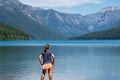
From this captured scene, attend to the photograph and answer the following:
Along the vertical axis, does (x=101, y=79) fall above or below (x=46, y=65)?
below

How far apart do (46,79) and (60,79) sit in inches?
82.2

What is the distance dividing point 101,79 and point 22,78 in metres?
11.0

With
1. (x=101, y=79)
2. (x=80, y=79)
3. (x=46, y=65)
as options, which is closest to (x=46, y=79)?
(x=80, y=79)

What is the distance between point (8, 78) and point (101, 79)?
1287 cm

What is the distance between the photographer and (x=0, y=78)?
1822 inches

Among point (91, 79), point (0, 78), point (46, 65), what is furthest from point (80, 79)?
point (46, 65)

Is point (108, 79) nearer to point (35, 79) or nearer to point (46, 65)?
point (35, 79)

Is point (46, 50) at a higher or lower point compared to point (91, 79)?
higher

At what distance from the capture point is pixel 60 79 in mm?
45406

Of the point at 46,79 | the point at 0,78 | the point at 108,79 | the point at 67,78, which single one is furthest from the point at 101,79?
the point at 0,78

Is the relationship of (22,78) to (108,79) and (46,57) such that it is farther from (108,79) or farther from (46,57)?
(46,57)

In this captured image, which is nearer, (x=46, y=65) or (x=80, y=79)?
(x=46, y=65)

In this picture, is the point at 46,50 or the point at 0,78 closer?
the point at 46,50

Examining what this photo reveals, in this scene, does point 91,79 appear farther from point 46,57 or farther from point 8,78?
point 46,57
